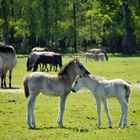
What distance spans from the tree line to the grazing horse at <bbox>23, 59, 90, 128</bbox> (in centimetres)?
7191

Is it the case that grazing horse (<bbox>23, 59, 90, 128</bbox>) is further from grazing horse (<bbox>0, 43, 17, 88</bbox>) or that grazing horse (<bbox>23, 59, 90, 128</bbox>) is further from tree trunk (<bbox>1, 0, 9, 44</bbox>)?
tree trunk (<bbox>1, 0, 9, 44</bbox>)

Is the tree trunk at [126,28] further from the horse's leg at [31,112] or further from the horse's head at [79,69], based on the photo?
the horse's leg at [31,112]

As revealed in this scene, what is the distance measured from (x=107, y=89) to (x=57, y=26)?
84.1 m

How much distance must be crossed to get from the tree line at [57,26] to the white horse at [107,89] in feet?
237

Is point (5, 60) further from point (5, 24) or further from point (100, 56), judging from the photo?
point (5, 24)

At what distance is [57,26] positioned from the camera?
332ft

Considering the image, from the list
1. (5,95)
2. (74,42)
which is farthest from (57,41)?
(5,95)

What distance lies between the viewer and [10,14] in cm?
10594

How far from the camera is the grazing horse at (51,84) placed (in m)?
17.2

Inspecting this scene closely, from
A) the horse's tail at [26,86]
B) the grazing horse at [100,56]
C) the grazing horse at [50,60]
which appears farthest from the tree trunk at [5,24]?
the horse's tail at [26,86]

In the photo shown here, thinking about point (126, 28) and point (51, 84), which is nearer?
point (51, 84)

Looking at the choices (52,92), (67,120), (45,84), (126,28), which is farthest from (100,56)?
(45,84)

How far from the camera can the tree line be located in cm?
9338

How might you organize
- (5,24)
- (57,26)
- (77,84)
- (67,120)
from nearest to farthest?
(77,84)
(67,120)
(5,24)
(57,26)
